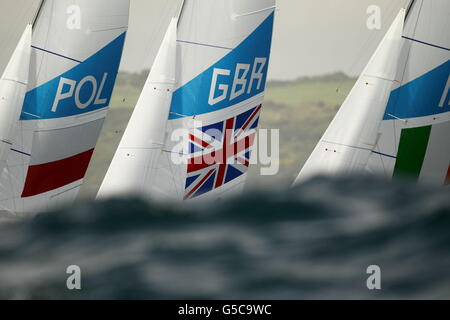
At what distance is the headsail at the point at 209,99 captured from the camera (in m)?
17.0

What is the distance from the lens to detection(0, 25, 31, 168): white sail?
680 inches

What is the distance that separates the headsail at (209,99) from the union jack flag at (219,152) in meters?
0.02

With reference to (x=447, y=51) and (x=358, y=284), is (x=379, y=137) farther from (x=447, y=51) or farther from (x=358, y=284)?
(x=358, y=284)

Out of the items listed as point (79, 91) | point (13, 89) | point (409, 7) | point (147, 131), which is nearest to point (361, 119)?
point (409, 7)

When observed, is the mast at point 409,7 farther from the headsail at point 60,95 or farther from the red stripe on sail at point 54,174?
the red stripe on sail at point 54,174

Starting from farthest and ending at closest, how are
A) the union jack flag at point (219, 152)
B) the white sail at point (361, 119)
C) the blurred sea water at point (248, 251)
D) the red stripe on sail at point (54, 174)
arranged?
the red stripe on sail at point (54, 174), the union jack flag at point (219, 152), the white sail at point (361, 119), the blurred sea water at point (248, 251)

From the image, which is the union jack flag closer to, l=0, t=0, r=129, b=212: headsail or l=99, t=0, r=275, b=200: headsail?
l=99, t=0, r=275, b=200: headsail

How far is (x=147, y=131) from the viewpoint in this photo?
1717cm

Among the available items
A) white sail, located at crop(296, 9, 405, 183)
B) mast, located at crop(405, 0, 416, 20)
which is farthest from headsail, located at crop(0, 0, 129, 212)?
mast, located at crop(405, 0, 416, 20)

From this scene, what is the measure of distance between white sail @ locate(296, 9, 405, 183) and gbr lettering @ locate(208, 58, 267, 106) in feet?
6.82

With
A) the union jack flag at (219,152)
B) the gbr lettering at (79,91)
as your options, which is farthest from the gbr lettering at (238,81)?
the gbr lettering at (79,91)

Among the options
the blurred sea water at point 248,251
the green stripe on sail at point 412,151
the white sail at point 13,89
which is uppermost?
the white sail at point 13,89

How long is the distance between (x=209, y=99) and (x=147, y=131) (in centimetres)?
115

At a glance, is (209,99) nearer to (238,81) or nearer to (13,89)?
(238,81)
